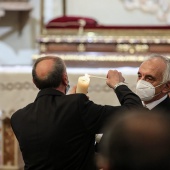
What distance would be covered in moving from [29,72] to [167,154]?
347 centimetres

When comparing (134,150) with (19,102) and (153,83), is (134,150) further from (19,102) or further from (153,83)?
(19,102)

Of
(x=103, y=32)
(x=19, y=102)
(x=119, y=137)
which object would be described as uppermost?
(x=119, y=137)

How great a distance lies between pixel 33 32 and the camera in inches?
304

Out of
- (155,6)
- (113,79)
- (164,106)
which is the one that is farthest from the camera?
(155,6)

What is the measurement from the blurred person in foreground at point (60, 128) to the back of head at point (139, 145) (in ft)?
3.93

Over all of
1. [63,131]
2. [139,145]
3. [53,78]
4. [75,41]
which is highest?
[139,145]

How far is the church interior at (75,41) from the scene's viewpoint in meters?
4.97

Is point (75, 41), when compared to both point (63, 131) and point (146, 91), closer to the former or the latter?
point (146, 91)

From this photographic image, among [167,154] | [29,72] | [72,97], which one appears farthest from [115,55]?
[167,154]

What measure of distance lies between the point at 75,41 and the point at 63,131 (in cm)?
357

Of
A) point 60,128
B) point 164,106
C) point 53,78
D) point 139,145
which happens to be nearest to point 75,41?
point 164,106

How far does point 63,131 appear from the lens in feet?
9.40

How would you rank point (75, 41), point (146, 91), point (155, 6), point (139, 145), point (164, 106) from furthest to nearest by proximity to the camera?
point (155, 6)
point (75, 41)
point (146, 91)
point (164, 106)
point (139, 145)

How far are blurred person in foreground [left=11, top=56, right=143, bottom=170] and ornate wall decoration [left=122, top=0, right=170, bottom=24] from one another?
178 inches
